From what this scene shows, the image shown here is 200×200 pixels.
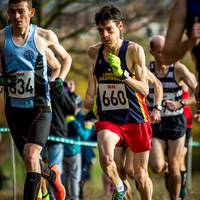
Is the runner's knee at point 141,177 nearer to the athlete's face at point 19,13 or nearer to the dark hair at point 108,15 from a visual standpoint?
the dark hair at point 108,15

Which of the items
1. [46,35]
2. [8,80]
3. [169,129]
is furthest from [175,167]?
[8,80]

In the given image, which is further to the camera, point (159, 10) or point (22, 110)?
point (159, 10)

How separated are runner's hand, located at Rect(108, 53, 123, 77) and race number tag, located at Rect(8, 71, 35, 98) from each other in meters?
0.82

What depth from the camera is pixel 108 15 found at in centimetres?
993

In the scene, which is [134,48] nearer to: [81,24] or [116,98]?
[116,98]

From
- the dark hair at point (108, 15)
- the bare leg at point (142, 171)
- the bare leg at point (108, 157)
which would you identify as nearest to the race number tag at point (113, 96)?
the bare leg at point (108, 157)

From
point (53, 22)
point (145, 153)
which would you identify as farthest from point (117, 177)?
point (53, 22)

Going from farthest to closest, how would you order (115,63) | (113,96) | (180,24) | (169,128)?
1. (169,128)
2. (113,96)
3. (115,63)
4. (180,24)

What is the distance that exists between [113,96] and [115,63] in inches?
27.1

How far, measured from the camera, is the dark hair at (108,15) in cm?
990

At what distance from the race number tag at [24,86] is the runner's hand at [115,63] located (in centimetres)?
82

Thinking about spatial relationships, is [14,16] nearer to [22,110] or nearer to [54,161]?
[22,110]

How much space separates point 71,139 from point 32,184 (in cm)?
512

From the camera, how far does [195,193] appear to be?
14211mm
